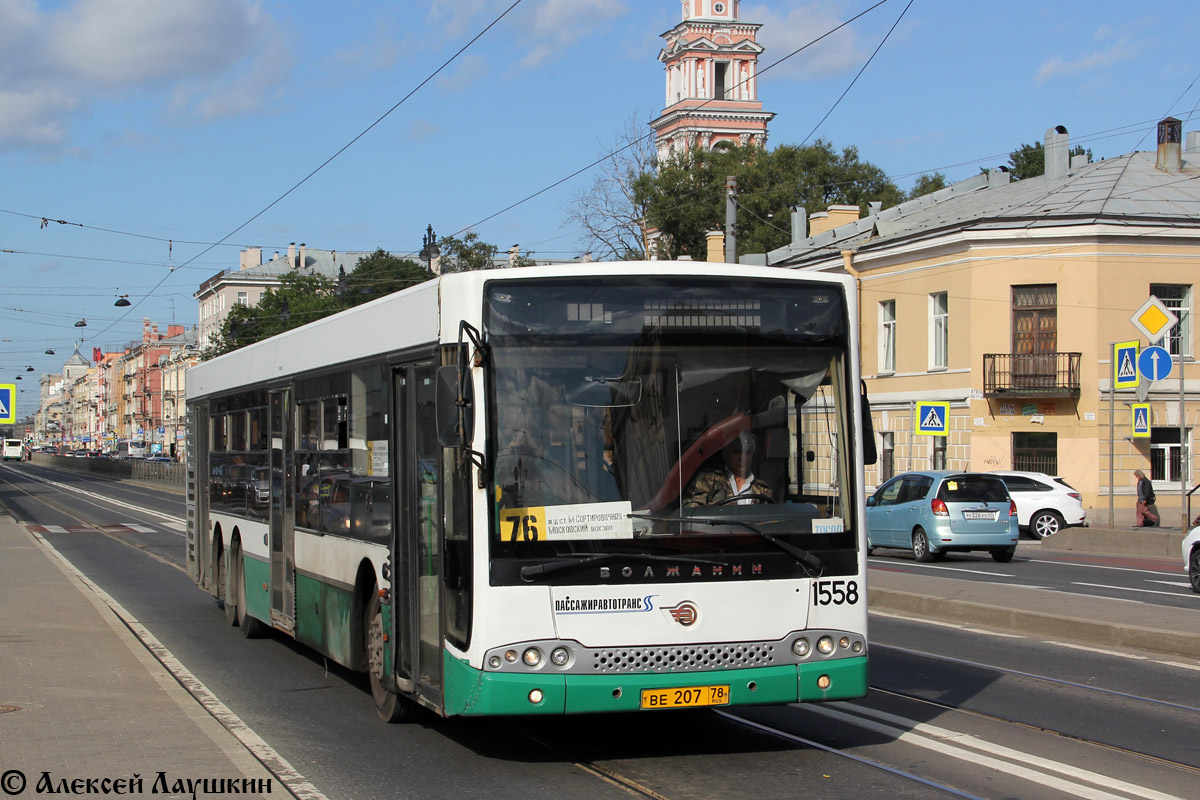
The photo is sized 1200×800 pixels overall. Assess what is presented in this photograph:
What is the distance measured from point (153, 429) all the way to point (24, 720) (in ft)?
463

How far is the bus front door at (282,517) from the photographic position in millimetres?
11805

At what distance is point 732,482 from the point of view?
768 centimetres

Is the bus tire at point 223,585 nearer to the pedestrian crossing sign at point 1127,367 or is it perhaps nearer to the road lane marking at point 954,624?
the road lane marking at point 954,624

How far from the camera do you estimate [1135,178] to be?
4356 cm

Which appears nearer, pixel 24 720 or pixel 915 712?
pixel 24 720

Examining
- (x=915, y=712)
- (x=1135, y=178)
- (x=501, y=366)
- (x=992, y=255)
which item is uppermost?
(x=1135, y=178)

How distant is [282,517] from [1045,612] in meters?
7.83

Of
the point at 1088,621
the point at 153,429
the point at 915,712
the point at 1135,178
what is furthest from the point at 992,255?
the point at 153,429

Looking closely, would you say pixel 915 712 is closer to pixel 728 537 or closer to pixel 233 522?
pixel 728 537

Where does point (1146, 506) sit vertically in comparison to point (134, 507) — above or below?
above

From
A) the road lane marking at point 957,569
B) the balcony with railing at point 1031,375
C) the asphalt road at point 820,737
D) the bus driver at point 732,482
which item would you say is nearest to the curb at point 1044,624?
the asphalt road at point 820,737

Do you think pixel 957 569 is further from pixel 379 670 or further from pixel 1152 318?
pixel 379 670

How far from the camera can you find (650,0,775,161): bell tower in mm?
95375

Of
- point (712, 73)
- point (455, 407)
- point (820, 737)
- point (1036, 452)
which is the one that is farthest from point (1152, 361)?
point (712, 73)
